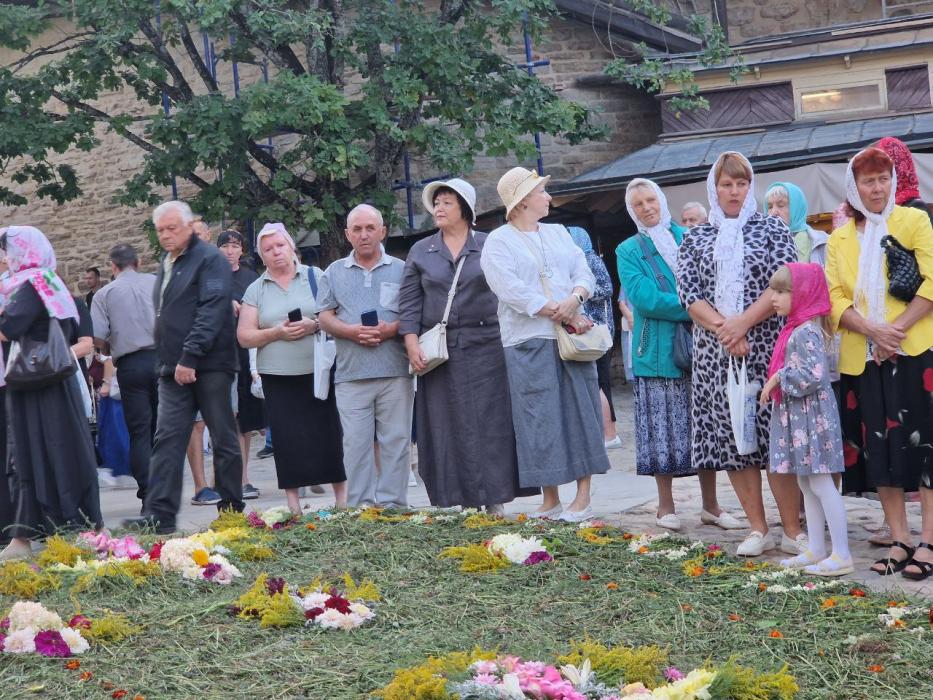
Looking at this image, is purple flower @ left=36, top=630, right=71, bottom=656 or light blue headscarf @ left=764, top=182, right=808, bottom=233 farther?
light blue headscarf @ left=764, top=182, right=808, bottom=233

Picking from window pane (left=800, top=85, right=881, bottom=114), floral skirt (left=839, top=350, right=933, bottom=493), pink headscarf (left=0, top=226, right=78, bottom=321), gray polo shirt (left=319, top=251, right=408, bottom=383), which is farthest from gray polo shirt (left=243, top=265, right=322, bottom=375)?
window pane (left=800, top=85, right=881, bottom=114)

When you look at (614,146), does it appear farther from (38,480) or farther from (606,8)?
(38,480)

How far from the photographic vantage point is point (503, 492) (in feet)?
24.3

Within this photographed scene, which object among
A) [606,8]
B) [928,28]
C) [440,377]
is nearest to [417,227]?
[606,8]

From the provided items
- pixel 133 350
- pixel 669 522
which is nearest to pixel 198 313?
pixel 133 350

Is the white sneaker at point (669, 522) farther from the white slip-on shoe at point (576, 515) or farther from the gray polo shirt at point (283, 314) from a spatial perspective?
the gray polo shirt at point (283, 314)

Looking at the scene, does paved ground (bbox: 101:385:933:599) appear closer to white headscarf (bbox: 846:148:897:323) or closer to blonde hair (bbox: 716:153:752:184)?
white headscarf (bbox: 846:148:897:323)

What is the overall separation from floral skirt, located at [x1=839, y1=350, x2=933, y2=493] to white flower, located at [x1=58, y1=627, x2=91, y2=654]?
366cm

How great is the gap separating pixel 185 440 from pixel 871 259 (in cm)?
428

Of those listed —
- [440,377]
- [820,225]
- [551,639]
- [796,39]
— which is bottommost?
[551,639]

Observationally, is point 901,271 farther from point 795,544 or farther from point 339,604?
point 339,604

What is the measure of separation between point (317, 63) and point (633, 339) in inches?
355

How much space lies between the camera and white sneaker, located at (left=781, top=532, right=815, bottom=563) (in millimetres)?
6293

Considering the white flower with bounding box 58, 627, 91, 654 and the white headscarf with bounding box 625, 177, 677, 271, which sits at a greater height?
the white headscarf with bounding box 625, 177, 677, 271
